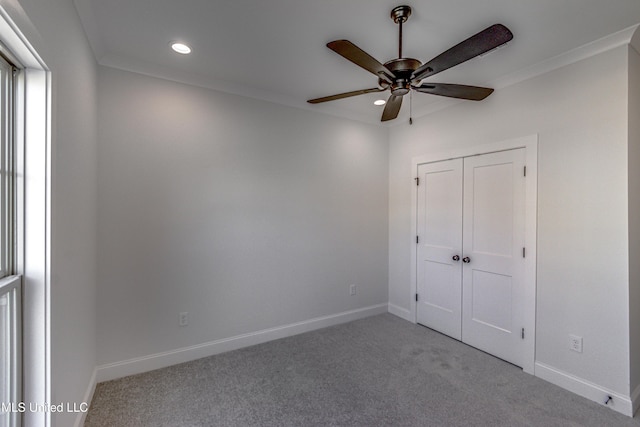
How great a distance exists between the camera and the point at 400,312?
3.85m

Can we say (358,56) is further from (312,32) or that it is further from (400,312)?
(400,312)

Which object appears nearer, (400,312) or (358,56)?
(358,56)

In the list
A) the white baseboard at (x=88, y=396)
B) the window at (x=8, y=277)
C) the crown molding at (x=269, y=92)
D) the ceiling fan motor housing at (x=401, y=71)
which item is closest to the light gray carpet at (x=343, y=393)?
the white baseboard at (x=88, y=396)

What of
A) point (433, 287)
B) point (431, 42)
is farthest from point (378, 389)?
point (431, 42)

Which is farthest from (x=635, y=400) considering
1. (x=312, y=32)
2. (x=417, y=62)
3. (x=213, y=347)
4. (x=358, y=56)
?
(x=312, y=32)

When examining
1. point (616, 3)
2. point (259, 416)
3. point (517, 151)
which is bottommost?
point (259, 416)

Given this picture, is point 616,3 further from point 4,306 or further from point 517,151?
point 4,306

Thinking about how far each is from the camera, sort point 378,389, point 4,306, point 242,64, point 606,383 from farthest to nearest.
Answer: point 242,64
point 378,389
point 606,383
point 4,306

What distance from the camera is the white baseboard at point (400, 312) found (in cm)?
372

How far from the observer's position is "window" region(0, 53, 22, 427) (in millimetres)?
1155

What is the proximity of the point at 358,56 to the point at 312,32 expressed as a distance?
2.39 feet

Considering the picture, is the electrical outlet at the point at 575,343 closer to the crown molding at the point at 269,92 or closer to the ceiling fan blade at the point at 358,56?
the crown molding at the point at 269,92

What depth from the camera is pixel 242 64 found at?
8.23 ft

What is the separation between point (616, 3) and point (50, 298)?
3.42 metres
